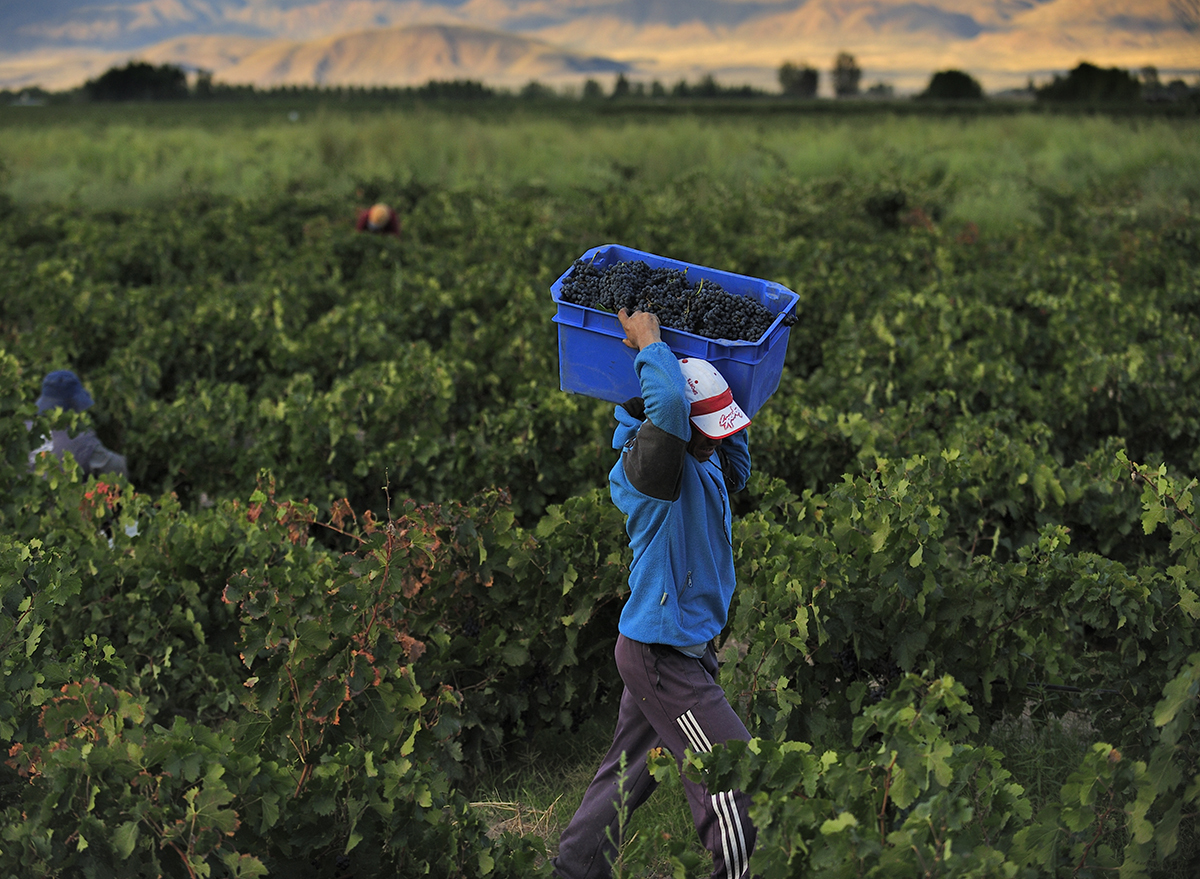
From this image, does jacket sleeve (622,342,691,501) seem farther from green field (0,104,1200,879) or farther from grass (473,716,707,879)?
grass (473,716,707,879)

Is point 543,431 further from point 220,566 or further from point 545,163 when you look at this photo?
point 545,163

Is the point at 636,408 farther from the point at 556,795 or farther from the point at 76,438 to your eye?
the point at 76,438

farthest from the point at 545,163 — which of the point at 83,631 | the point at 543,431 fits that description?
the point at 83,631

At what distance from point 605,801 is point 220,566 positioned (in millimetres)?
2269

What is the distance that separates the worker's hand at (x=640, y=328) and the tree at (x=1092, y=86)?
5552 centimetres

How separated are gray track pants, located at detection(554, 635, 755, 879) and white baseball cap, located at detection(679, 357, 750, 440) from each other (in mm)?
663

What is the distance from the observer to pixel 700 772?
2.45 m

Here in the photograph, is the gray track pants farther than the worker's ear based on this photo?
No

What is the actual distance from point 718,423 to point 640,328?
0.36 meters

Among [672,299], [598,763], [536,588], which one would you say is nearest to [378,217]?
[536,588]

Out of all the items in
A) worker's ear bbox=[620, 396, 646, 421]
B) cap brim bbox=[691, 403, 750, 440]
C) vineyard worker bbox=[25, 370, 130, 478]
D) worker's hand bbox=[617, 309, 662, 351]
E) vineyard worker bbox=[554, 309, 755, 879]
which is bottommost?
vineyard worker bbox=[25, 370, 130, 478]

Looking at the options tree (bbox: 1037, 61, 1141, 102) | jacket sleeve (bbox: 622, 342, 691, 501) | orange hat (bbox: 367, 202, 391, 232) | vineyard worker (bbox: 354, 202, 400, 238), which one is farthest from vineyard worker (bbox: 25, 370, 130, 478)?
tree (bbox: 1037, 61, 1141, 102)

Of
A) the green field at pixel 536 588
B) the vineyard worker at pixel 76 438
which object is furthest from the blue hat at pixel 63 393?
the green field at pixel 536 588

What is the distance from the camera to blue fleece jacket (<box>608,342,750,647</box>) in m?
2.68
